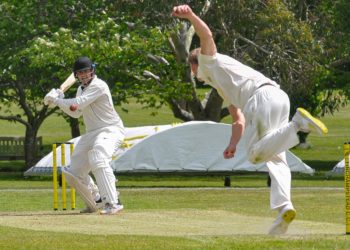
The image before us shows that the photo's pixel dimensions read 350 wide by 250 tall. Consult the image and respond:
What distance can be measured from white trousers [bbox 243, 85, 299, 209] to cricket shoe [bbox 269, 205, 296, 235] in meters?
0.07

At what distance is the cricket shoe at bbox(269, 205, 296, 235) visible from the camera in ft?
39.9

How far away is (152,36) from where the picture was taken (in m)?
35.0

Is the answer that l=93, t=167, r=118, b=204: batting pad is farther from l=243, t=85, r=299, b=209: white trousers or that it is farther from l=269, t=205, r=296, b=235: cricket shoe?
l=269, t=205, r=296, b=235: cricket shoe

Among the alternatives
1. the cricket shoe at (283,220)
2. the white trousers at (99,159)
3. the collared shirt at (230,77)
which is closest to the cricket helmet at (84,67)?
the white trousers at (99,159)

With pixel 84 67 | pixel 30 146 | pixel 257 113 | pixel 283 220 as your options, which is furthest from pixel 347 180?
pixel 30 146

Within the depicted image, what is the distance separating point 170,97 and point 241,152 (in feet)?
17.0

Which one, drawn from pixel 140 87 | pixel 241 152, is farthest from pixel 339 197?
pixel 140 87

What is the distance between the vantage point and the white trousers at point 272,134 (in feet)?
40.1

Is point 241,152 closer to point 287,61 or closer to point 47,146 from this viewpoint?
point 287,61

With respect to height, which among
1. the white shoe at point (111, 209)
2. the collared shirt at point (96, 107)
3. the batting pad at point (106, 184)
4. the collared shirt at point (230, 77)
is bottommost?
the white shoe at point (111, 209)

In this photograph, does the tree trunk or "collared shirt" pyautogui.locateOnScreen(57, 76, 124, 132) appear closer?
"collared shirt" pyautogui.locateOnScreen(57, 76, 124, 132)

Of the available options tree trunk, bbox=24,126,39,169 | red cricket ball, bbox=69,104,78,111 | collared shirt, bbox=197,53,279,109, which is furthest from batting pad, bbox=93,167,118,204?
tree trunk, bbox=24,126,39,169

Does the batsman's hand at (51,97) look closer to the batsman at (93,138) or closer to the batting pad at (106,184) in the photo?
the batsman at (93,138)

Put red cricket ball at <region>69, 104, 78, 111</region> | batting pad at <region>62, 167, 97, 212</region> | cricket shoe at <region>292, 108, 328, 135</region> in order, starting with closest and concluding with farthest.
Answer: cricket shoe at <region>292, 108, 328, 135</region> < red cricket ball at <region>69, 104, 78, 111</region> < batting pad at <region>62, 167, 97, 212</region>
